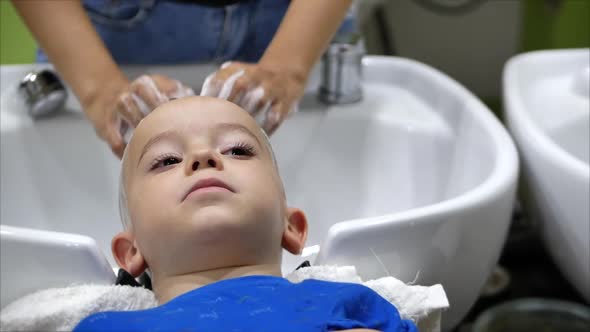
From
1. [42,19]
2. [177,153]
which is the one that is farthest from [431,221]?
[42,19]

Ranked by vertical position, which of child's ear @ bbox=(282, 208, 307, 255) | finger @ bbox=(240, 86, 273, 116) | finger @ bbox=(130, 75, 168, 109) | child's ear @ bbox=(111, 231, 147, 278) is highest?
finger @ bbox=(130, 75, 168, 109)

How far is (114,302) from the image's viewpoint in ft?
1.71

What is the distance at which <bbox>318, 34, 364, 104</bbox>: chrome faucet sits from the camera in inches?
33.6

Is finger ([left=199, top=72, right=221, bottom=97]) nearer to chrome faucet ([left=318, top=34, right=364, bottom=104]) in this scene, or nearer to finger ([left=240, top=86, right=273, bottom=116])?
finger ([left=240, top=86, right=273, bottom=116])

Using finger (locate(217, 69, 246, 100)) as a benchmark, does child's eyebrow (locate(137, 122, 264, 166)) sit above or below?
above

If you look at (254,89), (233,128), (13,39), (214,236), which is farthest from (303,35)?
(13,39)

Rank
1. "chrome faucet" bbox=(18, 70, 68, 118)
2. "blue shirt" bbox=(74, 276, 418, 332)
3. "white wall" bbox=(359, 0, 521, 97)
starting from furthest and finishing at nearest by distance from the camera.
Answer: "white wall" bbox=(359, 0, 521, 97) → "chrome faucet" bbox=(18, 70, 68, 118) → "blue shirt" bbox=(74, 276, 418, 332)

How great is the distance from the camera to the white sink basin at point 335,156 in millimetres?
784

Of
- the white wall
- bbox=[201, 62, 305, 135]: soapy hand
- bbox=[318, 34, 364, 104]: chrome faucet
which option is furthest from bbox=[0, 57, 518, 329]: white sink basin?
the white wall

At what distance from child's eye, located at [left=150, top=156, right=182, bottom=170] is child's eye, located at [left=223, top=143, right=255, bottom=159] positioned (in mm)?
47

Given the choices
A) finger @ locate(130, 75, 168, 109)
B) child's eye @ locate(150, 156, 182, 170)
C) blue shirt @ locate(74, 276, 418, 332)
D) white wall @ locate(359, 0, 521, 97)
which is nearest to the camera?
blue shirt @ locate(74, 276, 418, 332)

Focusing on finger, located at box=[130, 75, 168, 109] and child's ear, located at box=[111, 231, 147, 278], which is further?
finger, located at box=[130, 75, 168, 109]

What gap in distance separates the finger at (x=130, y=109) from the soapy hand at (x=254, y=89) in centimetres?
8

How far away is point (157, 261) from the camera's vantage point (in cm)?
57
